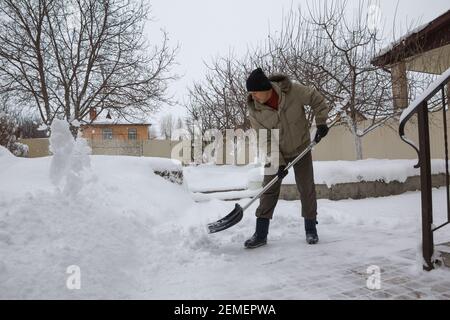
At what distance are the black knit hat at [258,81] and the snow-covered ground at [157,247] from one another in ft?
4.48

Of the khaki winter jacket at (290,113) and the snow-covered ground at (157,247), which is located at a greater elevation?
the khaki winter jacket at (290,113)

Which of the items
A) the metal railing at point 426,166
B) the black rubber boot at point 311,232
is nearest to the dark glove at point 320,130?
the black rubber boot at point 311,232

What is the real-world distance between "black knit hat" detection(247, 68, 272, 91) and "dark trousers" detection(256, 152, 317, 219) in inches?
30.3

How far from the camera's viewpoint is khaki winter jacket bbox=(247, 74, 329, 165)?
350cm

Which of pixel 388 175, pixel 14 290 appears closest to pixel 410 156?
pixel 388 175

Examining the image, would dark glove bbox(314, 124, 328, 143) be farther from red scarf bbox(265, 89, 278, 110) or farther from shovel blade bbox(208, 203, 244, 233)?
shovel blade bbox(208, 203, 244, 233)

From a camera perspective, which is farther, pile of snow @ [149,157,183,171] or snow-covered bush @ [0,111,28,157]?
snow-covered bush @ [0,111,28,157]

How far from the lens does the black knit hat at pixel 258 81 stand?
10.8ft

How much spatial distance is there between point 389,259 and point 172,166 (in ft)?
13.2

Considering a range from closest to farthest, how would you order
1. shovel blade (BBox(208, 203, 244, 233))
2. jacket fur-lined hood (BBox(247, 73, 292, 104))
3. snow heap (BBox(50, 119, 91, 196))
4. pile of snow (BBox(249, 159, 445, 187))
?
shovel blade (BBox(208, 203, 244, 233)) < jacket fur-lined hood (BBox(247, 73, 292, 104)) < snow heap (BBox(50, 119, 91, 196)) < pile of snow (BBox(249, 159, 445, 187))

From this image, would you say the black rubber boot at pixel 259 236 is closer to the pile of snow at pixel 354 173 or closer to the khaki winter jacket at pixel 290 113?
the khaki winter jacket at pixel 290 113

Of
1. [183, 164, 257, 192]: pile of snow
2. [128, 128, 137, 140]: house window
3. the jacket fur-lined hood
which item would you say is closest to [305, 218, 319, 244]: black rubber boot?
the jacket fur-lined hood

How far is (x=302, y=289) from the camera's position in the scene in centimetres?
230
